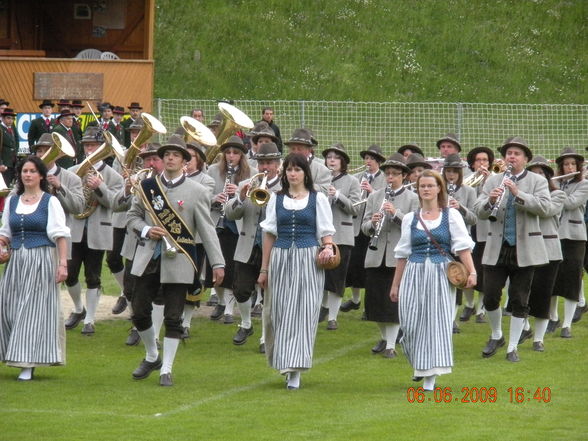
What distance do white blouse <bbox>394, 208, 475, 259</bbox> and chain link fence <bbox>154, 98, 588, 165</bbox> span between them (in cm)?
1669

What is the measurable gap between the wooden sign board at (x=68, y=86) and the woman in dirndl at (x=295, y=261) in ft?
65.8

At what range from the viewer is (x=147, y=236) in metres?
11.5

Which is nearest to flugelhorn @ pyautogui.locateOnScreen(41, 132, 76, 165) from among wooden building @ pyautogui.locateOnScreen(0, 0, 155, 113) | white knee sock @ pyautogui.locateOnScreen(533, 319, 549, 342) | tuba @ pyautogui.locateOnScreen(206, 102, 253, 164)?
tuba @ pyautogui.locateOnScreen(206, 102, 253, 164)

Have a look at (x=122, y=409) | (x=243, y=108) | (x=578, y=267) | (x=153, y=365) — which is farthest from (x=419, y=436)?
(x=243, y=108)

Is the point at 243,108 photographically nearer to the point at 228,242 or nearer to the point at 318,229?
the point at 228,242

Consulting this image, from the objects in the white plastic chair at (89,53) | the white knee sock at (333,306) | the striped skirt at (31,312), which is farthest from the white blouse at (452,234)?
the white plastic chair at (89,53)

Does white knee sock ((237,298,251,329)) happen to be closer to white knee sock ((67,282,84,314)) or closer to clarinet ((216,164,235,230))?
clarinet ((216,164,235,230))

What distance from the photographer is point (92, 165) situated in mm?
14078

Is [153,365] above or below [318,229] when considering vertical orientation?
below

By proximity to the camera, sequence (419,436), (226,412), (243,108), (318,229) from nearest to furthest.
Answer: (419,436) < (226,412) < (318,229) < (243,108)

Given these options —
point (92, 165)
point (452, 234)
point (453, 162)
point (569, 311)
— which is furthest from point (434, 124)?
point (452, 234)

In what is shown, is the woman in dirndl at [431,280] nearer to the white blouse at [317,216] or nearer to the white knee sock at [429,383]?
the white knee sock at [429,383]

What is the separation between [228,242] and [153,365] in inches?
127

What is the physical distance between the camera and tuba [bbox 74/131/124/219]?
45.5ft
